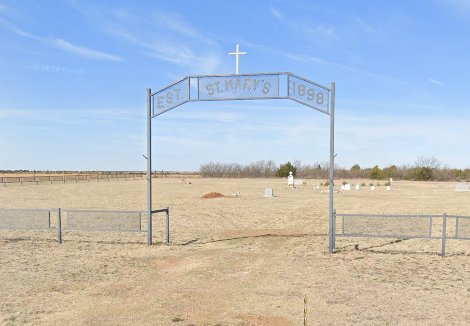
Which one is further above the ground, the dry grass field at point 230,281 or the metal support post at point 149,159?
the metal support post at point 149,159

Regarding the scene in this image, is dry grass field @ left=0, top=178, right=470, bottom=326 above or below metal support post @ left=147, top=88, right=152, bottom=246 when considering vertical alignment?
below

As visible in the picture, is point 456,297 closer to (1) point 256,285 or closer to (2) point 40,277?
(1) point 256,285

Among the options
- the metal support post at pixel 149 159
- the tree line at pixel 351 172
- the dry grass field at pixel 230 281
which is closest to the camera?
the dry grass field at pixel 230 281

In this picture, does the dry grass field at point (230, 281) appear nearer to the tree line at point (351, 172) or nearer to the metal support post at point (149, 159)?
the metal support post at point (149, 159)

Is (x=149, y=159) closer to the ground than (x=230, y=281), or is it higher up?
higher up

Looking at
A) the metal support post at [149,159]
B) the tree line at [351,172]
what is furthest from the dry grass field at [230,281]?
the tree line at [351,172]

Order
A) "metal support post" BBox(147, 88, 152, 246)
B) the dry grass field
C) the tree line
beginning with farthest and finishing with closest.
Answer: the tree line → "metal support post" BBox(147, 88, 152, 246) → the dry grass field

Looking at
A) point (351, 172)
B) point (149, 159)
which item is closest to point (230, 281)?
point (149, 159)

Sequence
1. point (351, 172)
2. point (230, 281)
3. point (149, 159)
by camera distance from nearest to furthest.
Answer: point (230, 281)
point (149, 159)
point (351, 172)

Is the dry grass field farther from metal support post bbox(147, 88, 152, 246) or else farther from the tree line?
the tree line

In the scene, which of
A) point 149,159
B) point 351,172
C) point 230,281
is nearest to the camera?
point 230,281

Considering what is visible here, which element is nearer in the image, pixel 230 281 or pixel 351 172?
pixel 230 281

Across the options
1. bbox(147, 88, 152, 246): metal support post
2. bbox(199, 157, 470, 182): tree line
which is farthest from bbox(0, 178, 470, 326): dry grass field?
bbox(199, 157, 470, 182): tree line

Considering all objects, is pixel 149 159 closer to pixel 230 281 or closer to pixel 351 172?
pixel 230 281
